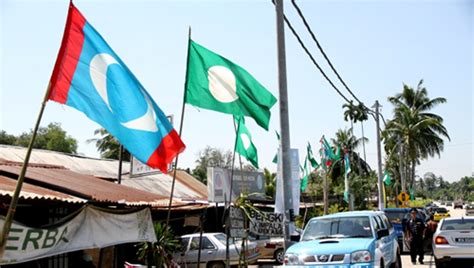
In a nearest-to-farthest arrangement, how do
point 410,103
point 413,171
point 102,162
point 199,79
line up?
point 199,79, point 102,162, point 410,103, point 413,171

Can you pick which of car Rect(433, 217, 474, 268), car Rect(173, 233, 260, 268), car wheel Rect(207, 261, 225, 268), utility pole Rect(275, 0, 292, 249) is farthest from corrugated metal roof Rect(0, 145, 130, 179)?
car Rect(433, 217, 474, 268)

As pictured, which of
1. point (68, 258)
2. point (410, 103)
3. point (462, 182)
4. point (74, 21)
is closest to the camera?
point (74, 21)

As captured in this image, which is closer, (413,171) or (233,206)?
(233,206)

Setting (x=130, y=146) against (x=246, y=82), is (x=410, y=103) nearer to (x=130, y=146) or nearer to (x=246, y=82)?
(x=246, y=82)

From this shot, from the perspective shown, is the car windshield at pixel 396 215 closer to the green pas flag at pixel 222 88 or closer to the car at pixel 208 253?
the car at pixel 208 253

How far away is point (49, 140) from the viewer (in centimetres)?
6059

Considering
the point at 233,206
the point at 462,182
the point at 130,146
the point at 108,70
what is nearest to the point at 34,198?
the point at 130,146

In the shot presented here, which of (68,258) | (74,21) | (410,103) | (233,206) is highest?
(410,103)

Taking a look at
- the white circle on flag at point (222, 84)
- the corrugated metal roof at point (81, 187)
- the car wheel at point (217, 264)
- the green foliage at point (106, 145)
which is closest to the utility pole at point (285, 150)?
the white circle on flag at point (222, 84)

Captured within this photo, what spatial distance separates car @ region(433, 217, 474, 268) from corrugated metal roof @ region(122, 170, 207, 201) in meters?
10.0

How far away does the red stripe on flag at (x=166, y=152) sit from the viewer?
283 inches

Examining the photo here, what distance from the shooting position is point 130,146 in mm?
6957

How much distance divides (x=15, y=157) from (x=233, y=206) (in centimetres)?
933

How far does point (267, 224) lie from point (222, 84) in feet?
13.8
